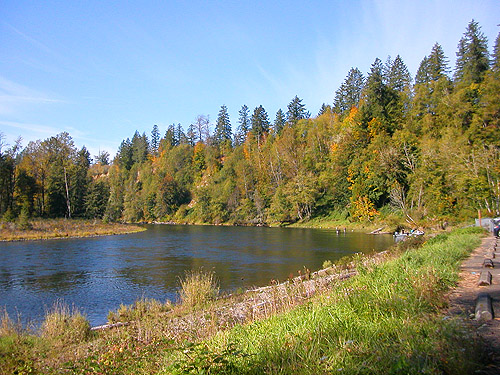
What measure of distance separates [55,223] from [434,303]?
60772 mm

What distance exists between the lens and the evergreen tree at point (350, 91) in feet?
308

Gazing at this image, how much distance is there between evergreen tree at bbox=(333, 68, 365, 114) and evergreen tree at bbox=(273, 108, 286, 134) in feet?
60.5

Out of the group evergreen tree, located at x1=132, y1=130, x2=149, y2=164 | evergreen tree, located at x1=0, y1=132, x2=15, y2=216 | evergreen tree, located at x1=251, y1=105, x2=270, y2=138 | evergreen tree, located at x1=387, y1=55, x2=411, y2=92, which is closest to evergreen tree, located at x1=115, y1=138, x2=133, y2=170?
evergreen tree, located at x1=132, y1=130, x2=149, y2=164

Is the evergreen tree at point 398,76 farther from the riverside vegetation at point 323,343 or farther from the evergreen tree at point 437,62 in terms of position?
the riverside vegetation at point 323,343

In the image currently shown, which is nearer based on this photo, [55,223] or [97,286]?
[97,286]

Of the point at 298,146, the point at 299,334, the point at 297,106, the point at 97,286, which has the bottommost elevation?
the point at 97,286

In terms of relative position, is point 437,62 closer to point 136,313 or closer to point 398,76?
point 398,76

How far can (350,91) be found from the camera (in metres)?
95.0

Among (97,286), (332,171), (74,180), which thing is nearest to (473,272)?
(97,286)

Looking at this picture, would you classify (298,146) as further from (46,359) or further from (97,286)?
(46,359)

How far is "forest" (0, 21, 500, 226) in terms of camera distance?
44625mm

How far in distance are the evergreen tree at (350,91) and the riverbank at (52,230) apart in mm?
63744

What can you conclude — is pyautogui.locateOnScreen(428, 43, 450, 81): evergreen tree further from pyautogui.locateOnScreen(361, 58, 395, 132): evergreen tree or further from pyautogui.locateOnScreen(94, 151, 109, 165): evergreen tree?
pyautogui.locateOnScreen(94, 151, 109, 165): evergreen tree

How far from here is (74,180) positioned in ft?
246
